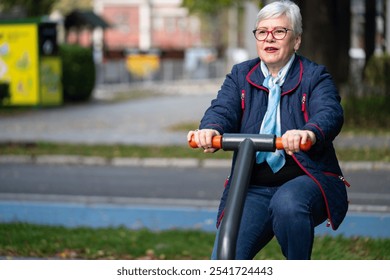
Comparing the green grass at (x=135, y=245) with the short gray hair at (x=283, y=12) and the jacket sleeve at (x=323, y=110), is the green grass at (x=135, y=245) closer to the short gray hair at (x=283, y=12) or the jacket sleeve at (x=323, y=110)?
the jacket sleeve at (x=323, y=110)

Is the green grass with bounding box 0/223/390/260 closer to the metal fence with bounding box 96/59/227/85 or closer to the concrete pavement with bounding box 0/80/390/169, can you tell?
the concrete pavement with bounding box 0/80/390/169

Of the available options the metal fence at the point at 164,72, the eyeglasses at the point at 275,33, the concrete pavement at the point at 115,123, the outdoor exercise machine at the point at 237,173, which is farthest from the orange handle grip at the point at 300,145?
the metal fence at the point at 164,72

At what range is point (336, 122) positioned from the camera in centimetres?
343

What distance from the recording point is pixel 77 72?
28594 mm

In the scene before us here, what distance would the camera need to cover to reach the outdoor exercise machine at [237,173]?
2.85m

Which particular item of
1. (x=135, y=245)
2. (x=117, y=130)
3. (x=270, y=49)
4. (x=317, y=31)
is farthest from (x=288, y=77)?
(x=117, y=130)

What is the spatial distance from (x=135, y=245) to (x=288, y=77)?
141 inches

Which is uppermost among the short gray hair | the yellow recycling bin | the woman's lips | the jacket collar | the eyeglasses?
the short gray hair

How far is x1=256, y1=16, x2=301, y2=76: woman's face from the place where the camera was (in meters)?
3.50

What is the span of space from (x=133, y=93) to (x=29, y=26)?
35.9 ft

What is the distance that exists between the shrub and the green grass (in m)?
20.9

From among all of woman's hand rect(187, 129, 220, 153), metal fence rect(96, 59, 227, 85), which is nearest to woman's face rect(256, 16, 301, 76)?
woman's hand rect(187, 129, 220, 153)

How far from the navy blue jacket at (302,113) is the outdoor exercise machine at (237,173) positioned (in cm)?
22

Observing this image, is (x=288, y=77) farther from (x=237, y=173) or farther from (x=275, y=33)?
(x=237, y=173)
